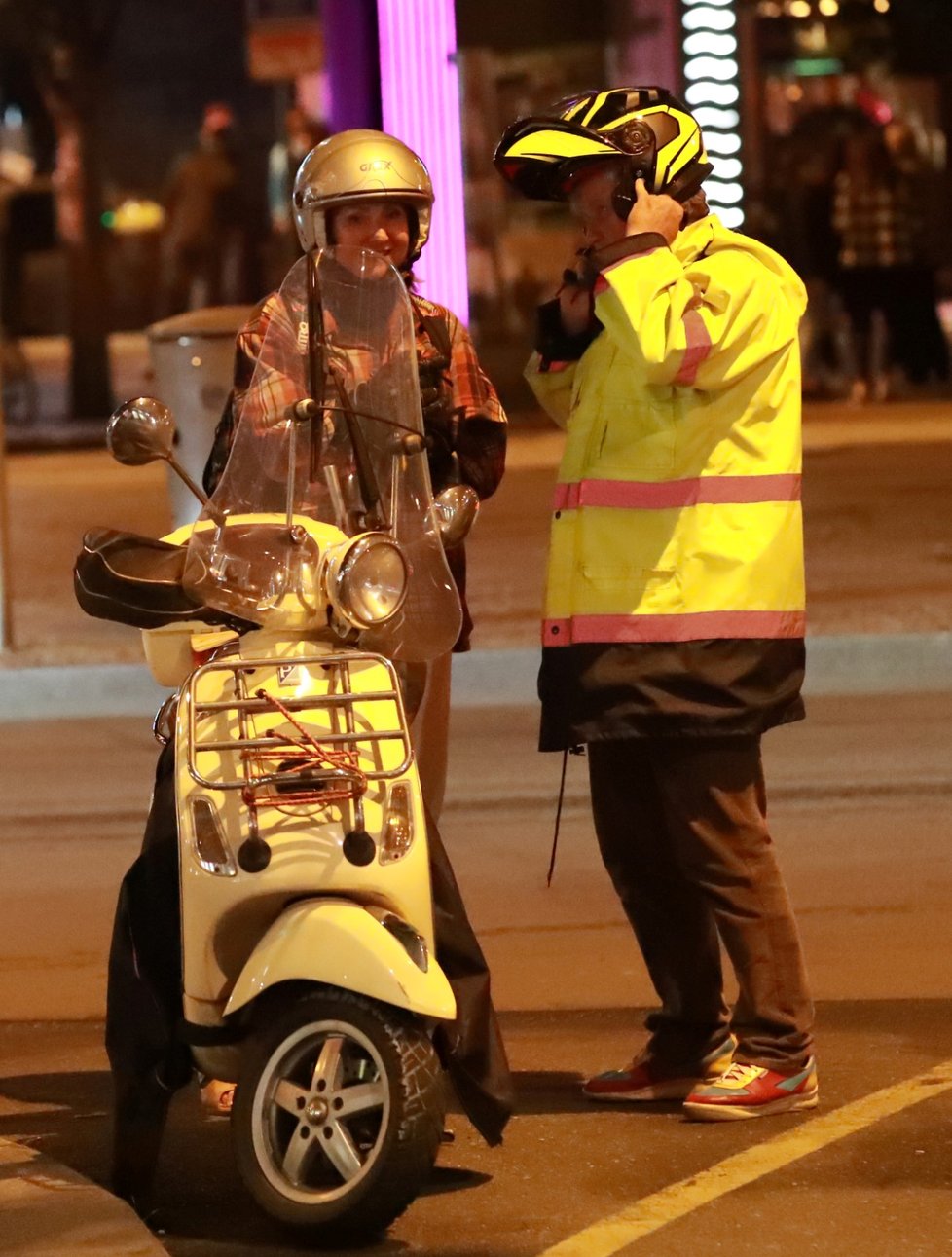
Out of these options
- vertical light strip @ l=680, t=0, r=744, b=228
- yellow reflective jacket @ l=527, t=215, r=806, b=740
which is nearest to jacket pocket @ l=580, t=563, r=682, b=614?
yellow reflective jacket @ l=527, t=215, r=806, b=740

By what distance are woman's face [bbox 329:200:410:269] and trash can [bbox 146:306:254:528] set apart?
15.2ft

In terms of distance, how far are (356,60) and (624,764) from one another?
1083cm

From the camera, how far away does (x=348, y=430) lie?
14.4 feet

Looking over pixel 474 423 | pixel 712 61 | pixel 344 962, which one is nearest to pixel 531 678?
pixel 474 423

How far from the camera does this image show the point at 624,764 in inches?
186

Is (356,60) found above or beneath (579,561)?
above

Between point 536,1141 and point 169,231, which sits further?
point 169,231

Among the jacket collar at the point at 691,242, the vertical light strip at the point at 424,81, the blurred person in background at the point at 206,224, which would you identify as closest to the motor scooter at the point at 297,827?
the jacket collar at the point at 691,242

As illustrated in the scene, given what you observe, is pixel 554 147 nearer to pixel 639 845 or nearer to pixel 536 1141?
pixel 639 845

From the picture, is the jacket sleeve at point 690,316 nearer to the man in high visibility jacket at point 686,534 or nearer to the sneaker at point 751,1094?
the man in high visibility jacket at point 686,534

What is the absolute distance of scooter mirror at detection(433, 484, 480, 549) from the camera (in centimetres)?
438

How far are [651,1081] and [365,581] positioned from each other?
4.24 ft

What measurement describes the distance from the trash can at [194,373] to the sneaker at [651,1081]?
5.02 meters

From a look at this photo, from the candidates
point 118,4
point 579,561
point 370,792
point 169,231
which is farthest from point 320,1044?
point 169,231
